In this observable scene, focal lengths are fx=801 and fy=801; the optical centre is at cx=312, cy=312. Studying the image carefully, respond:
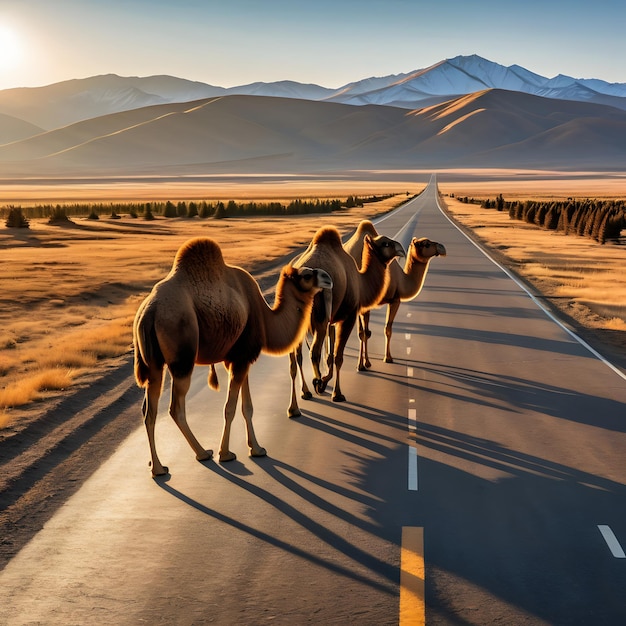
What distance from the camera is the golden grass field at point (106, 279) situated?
1617cm

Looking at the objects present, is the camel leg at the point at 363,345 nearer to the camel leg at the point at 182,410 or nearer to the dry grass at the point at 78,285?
the dry grass at the point at 78,285

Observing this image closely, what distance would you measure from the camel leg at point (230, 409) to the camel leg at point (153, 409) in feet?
2.53

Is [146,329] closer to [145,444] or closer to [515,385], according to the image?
[145,444]

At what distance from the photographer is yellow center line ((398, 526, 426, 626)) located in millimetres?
6293

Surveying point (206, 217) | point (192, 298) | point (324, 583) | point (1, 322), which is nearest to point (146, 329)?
point (192, 298)

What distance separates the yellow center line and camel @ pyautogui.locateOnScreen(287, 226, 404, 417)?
426 cm

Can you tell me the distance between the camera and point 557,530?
313 inches

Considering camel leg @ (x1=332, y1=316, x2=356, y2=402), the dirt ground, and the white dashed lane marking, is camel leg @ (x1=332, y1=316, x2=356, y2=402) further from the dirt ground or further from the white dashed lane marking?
the white dashed lane marking

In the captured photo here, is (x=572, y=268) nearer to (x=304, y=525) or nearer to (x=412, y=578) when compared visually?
(x=304, y=525)

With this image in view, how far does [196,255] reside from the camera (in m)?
9.60

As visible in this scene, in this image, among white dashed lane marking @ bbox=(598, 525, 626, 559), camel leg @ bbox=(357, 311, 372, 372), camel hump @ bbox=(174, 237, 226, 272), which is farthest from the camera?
camel leg @ bbox=(357, 311, 372, 372)

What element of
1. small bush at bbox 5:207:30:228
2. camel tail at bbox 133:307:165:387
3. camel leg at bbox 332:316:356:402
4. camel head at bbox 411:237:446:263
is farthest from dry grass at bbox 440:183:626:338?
small bush at bbox 5:207:30:228

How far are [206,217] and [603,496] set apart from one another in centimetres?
7009

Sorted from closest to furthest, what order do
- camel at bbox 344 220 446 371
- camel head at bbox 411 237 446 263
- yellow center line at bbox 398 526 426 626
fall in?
yellow center line at bbox 398 526 426 626 → camel at bbox 344 220 446 371 → camel head at bbox 411 237 446 263
